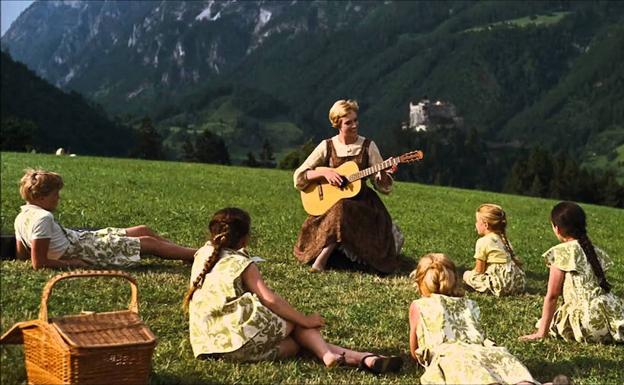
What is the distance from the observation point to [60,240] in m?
11.2

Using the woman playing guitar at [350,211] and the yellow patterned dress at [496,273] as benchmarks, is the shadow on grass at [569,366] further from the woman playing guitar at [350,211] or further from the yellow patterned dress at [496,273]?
the woman playing guitar at [350,211]

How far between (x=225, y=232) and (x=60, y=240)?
417 cm

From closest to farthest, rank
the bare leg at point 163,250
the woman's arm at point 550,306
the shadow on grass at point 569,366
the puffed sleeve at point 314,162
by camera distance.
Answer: the shadow on grass at point 569,366 → the woman's arm at point 550,306 → the bare leg at point 163,250 → the puffed sleeve at point 314,162

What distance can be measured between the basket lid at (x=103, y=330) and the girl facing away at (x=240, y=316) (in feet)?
3.55

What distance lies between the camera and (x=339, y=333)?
9.39 metres

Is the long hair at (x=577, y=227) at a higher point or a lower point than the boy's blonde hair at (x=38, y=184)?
lower

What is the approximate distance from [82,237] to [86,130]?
624 feet

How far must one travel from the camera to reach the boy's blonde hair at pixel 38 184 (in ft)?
35.6

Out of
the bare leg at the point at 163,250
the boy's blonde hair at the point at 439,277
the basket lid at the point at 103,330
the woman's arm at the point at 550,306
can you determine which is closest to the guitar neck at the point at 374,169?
the bare leg at the point at 163,250

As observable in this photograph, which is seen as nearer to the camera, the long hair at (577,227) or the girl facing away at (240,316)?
the girl facing away at (240,316)

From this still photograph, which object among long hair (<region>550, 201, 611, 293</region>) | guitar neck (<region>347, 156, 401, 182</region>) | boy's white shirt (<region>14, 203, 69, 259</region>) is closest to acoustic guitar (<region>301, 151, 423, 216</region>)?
guitar neck (<region>347, 156, 401, 182</region>)

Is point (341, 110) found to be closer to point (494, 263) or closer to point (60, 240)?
point (494, 263)

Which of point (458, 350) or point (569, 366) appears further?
point (569, 366)

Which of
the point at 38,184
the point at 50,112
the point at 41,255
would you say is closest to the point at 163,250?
the point at 41,255
